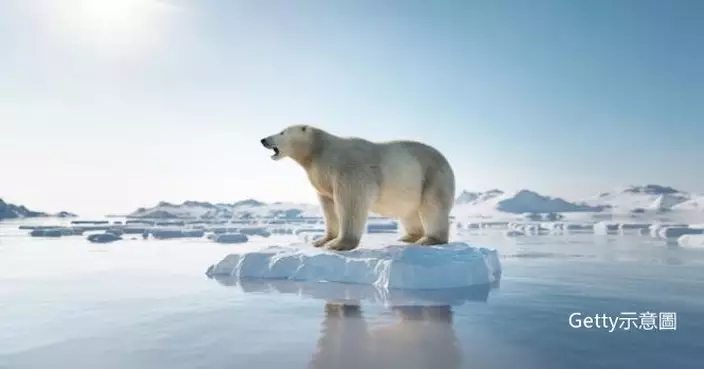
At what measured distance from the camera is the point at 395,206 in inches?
284

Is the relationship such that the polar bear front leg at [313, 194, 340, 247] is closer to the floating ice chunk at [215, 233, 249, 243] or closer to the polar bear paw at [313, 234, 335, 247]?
the polar bear paw at [313, 234, 335, 247]

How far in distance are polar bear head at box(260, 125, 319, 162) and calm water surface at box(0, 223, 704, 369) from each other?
190 cm

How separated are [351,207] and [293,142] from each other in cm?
133

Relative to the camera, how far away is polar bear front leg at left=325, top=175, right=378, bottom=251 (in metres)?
6.57

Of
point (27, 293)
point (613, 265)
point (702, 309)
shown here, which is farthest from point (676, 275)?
point (27, 293)

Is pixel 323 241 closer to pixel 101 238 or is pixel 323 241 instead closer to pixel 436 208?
pixel 436 208

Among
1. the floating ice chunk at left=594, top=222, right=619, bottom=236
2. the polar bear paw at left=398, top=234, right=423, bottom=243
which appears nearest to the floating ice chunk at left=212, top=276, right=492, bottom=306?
the polar bear paw at left=398, top=234, right=423, bottom=243

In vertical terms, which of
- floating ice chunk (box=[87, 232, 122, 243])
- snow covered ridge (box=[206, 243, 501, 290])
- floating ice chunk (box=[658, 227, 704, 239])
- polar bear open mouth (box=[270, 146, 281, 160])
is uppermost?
polar bear open mouth (box=[270, 146, 281, 160])

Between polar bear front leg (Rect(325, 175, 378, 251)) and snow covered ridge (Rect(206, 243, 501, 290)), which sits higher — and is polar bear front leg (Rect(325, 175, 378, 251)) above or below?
above

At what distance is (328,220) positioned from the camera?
24.6 feet

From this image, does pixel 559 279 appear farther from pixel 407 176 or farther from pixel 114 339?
pixel 114 339

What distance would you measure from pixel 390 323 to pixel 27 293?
501 centimetres

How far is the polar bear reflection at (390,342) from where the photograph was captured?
9.54ft

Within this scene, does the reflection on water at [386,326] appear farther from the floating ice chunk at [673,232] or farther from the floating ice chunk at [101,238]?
the floating ice chunk at [673,232]
